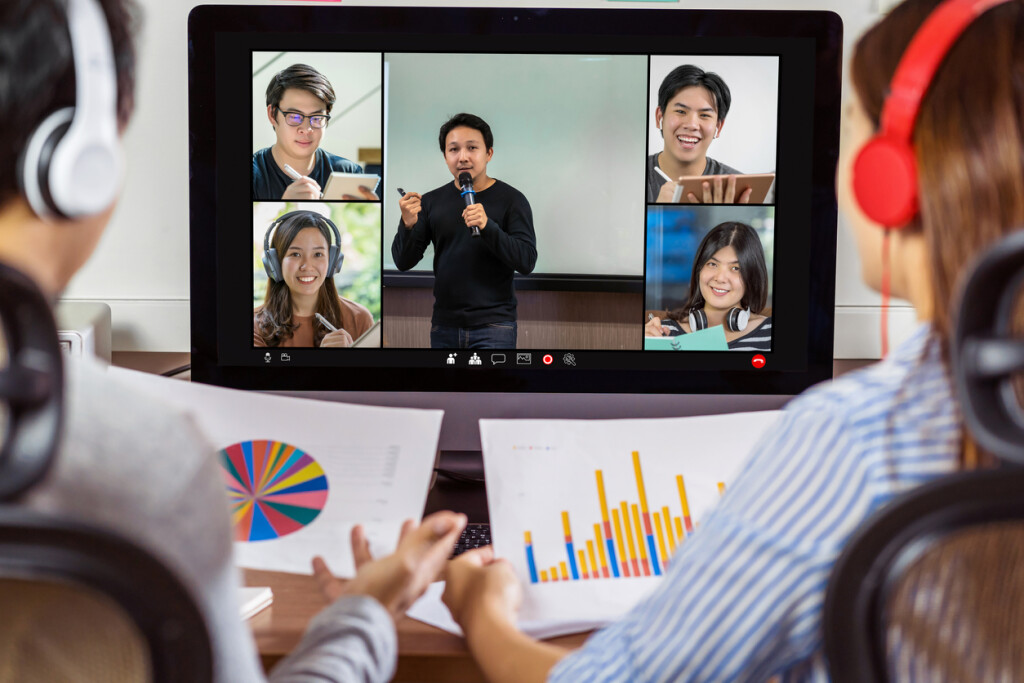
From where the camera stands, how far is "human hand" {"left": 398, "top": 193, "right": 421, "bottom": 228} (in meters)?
0.86

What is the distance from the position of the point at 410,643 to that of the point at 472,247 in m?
0.45

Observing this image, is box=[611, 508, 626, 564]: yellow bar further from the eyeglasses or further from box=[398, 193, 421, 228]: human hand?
the eyeglasses

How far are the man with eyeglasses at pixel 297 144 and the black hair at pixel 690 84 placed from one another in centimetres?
34

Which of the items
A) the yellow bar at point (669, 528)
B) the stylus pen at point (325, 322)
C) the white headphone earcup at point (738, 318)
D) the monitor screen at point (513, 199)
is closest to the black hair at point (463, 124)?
the monitor screen at point (513, 199)

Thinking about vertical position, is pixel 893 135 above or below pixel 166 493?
above

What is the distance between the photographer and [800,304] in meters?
0.88

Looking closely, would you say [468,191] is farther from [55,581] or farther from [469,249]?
[55,581]

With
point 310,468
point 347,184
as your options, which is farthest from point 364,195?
point 310,468

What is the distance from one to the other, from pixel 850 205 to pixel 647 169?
41cm

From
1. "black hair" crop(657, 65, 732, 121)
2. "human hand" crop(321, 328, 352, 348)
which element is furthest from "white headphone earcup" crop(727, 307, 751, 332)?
"human hand" crop(321, 328, 352, 348)

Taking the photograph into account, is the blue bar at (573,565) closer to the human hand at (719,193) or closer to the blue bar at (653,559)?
the blue bar at (653,559)

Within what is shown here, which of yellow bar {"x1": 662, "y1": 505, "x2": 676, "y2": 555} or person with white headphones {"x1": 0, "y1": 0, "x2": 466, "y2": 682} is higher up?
person with white headphones {"x1": 0, "y1": 0, "x2": 466, "y2": 682}

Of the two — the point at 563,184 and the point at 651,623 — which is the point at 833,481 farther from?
the point at 563,184

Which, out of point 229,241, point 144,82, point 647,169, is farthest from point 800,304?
point 144,82
